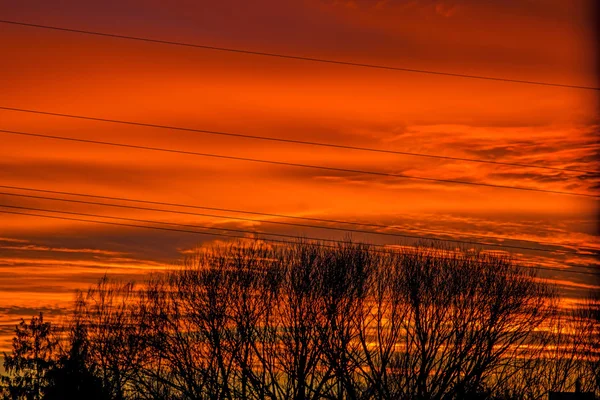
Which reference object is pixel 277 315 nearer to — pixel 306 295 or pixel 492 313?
pixel 306 295

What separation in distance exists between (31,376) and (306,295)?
3516cm

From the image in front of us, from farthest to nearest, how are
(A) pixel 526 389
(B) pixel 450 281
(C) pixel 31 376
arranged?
(C) pixel 31 376 < (A) pixel 526 389 < (B) pixel 450 281

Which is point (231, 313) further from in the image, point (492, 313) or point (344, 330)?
point (492, 313)

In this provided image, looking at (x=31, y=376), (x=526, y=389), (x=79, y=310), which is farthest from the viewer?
(x=31, y=376)

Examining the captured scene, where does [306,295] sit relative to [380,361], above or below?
above

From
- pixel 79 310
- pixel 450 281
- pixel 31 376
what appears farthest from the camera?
pixel 31 376

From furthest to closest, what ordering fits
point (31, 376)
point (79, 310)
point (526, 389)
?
point (31, 376) → point (79, 310) → point (526, 389)

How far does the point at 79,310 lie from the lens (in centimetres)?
5491

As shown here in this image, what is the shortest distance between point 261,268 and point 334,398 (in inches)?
269

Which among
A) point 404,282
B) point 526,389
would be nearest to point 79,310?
point 404,282

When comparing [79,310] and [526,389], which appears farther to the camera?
[79,310]

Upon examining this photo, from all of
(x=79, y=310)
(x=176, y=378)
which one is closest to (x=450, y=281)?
(x=176, y=378)

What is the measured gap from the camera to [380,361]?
44.9m

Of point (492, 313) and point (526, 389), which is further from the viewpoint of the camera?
point (526, 389)
